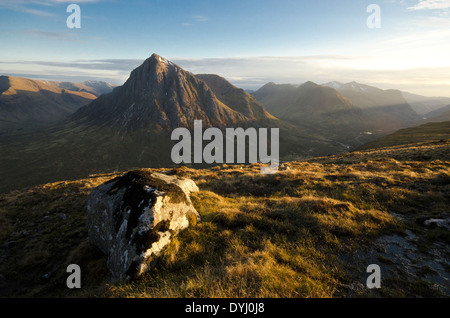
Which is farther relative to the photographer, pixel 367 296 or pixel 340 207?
pixel 340 207

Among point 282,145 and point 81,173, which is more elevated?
point 282,145

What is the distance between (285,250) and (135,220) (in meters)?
5.68

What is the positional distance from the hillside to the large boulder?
1.59ft

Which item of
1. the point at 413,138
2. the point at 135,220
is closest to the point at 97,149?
the point at 135,220

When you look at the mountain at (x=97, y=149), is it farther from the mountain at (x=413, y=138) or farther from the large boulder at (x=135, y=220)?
the large boulder at (x=135, y=220)

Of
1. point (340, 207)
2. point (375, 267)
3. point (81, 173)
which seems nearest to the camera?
point (375, 267)

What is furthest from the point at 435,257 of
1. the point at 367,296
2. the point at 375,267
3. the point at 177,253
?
the point at 177,253

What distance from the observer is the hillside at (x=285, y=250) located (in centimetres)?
497

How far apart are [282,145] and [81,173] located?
535ft

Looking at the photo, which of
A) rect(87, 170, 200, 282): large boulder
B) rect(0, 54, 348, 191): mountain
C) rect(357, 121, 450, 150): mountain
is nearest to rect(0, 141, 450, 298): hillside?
rect(87, 170, 200, 282): large boulder

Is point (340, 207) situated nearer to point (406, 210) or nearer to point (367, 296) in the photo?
point (406, 210)
